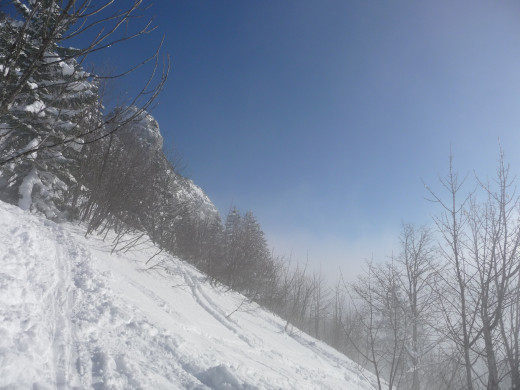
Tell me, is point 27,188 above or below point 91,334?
above

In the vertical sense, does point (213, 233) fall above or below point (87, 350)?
above

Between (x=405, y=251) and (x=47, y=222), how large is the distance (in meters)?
16.0

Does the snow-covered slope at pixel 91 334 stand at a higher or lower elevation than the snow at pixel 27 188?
lower

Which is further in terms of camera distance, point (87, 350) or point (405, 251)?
point (405, 251)

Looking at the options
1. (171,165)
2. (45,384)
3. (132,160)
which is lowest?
(45,384)

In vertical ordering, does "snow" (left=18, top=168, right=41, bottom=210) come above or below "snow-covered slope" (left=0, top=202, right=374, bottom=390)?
above

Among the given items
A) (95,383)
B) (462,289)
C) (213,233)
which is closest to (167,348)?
(95,383)

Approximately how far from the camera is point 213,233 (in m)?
29.6

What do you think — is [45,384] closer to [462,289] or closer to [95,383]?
[95,383]

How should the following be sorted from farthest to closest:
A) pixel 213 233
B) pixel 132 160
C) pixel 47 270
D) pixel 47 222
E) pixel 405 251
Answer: pixel 213 233, pixel 405 251, pixel 132 160, pixel 47 222, pixel 47 270

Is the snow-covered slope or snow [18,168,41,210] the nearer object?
the snow-covered slope

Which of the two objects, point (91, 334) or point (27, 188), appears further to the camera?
point (27, 188)

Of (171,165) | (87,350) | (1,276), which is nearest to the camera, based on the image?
(87,350)

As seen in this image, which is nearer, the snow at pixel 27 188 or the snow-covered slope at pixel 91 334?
the snow-covered slope at pixel 91 334
